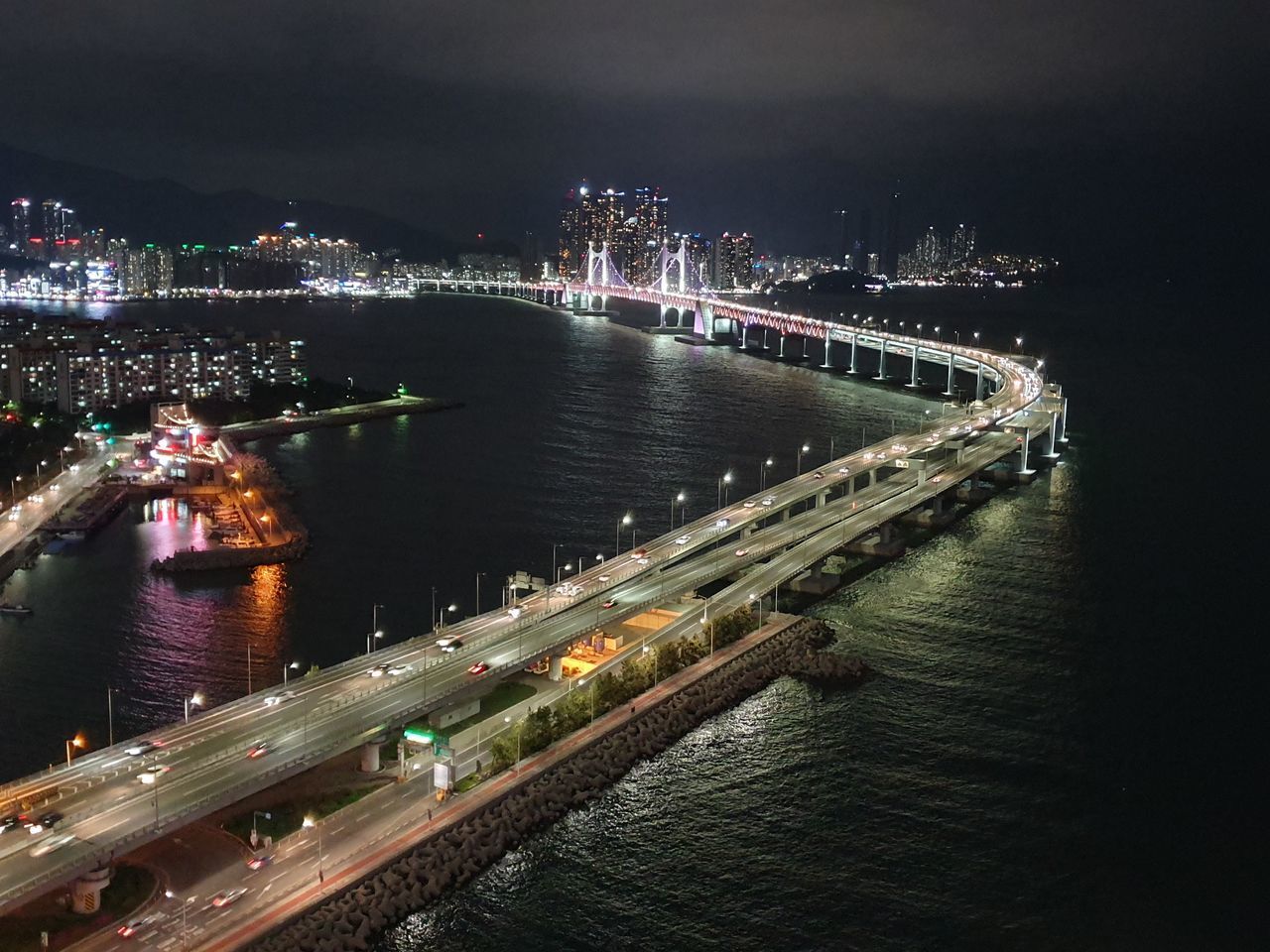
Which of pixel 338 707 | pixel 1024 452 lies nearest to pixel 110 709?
pixel 338 707

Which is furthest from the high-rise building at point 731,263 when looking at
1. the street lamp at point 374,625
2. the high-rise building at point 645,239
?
the street lamp at point 374,625

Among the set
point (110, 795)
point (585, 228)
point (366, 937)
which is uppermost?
point (585, 228)

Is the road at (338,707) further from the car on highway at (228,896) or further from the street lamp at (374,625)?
the street lamp at (374,625)

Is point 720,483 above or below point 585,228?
below

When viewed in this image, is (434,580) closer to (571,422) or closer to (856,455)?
(856,455)

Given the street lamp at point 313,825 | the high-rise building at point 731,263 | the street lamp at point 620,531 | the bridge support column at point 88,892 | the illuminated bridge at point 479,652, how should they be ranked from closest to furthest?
the bridge support column at point 88,892, the illuminated bridge at point 479,652, the street lamp at point 313,825, the street lamp at point 620,531, the high-rise building at point 731,263

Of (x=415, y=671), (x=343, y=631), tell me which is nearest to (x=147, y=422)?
(x=343, y=631)

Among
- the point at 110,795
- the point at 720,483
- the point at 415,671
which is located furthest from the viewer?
the point at 720,483
